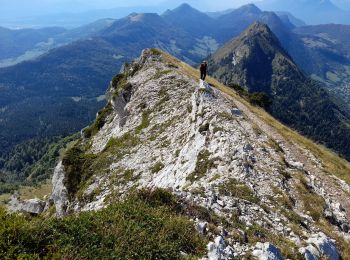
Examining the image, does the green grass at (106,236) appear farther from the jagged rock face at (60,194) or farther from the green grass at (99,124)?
the green grass at (99,124)

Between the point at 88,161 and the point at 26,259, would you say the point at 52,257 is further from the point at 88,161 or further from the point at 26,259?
the point at 88,161

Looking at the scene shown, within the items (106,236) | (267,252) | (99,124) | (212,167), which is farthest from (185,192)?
(99,124)

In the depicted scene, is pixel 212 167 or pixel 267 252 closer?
pixel 267 252

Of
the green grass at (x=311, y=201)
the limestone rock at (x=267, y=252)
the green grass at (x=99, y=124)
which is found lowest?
the green grass at (x=99, y=124)

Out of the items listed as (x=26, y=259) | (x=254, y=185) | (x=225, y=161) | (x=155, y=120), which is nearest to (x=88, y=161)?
(x=155, y=120)

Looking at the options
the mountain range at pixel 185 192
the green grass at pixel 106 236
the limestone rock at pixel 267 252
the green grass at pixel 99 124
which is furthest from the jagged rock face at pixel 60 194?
the limestone rock at pixel 267 252

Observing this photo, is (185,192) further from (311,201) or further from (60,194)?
(60,194)
